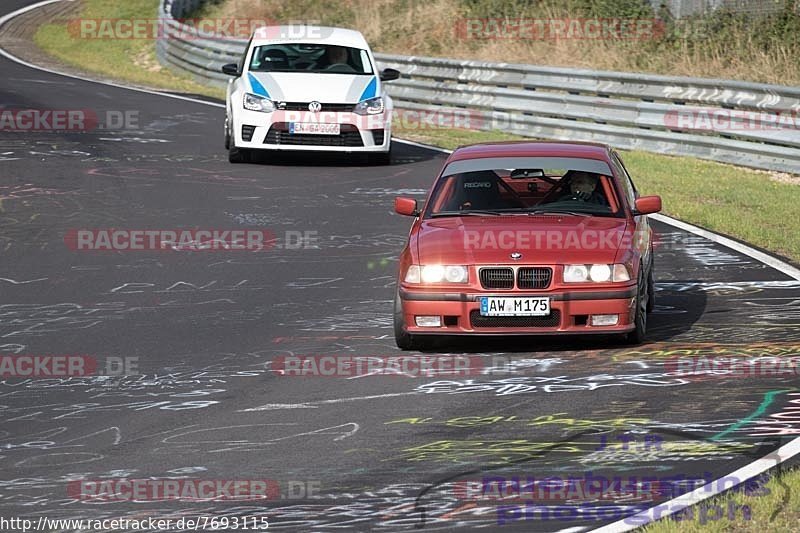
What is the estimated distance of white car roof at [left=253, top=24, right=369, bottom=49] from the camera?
21609 mm

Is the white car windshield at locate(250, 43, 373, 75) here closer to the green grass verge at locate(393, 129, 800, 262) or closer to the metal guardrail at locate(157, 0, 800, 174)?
the green grass verge at locate(393, 129, 800, 262)

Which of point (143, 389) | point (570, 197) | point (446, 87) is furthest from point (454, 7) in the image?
point (143, 389)

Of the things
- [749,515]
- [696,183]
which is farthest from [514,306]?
[696,183]

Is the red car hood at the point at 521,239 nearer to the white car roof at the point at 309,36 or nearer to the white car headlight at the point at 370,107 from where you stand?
the white car headlight at the point at 370,107

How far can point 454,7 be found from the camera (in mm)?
38062

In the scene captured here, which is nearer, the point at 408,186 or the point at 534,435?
the point at 534,435

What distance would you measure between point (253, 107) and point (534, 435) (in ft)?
42.2

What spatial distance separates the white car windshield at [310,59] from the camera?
2111 centimetres

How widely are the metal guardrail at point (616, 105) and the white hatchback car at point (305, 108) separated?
3.90 m

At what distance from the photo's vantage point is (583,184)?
441 inches

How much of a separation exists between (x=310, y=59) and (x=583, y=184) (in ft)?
35.1

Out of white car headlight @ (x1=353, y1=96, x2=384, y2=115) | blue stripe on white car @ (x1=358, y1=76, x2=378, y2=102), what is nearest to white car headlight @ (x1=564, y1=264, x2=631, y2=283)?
white car headlight @ (x1=353, y1=96, x2=384, y2=115)

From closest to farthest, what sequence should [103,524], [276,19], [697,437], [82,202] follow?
[103,524] → [697,437] → [82,202] → [276,19]

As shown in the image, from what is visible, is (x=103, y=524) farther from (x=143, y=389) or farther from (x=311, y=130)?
(x=311, y=130)
